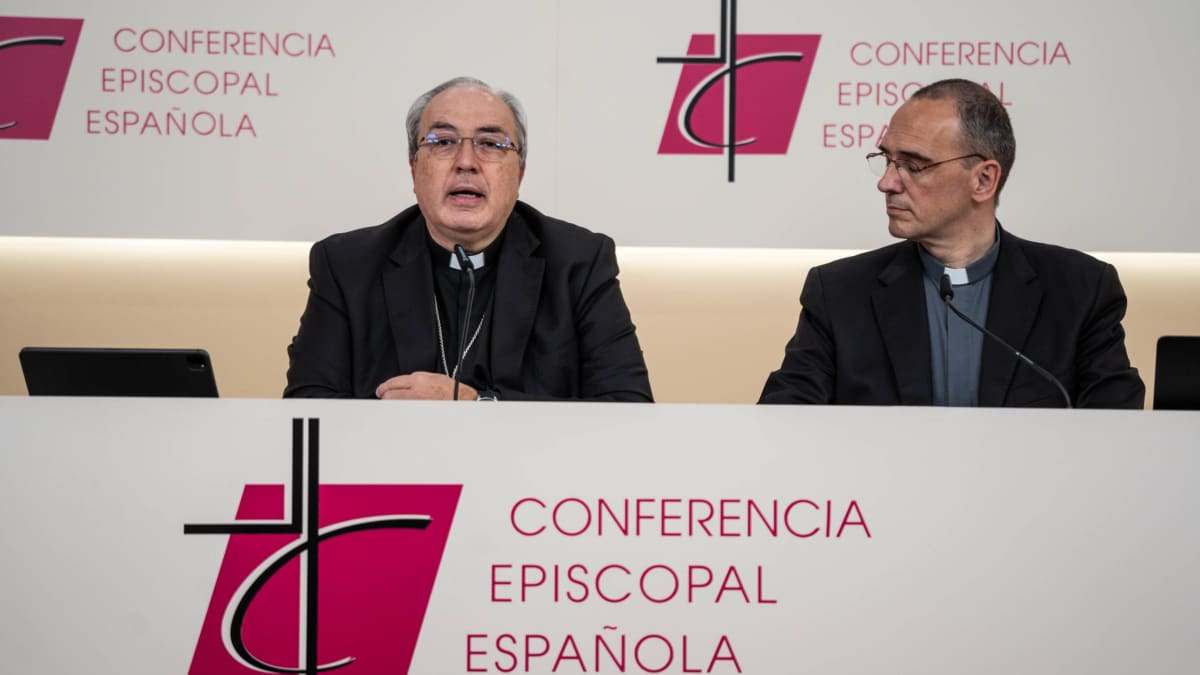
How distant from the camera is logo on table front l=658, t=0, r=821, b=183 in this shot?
11.2 feet

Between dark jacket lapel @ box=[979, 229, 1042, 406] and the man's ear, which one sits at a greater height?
the man's ear

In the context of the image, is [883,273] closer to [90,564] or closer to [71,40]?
[90,564]

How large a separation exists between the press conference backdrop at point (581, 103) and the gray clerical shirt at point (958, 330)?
922mm

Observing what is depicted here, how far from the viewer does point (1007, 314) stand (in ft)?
7.91

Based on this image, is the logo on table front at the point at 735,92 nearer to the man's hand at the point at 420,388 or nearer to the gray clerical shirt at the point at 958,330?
the gray clerical shirt at the point at 958,330

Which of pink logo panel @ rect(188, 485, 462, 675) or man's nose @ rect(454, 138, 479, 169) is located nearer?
pink logo panel @ rect(188, 485, 462, 675)

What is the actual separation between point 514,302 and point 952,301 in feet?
2.93

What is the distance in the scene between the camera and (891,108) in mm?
3402

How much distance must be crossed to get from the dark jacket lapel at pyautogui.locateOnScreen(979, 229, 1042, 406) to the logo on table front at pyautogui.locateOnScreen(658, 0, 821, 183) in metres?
1.04

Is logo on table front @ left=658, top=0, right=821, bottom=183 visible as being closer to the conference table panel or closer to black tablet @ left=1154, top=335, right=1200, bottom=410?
black tablet @ left=1154, top=335, right=1200, bottom=410

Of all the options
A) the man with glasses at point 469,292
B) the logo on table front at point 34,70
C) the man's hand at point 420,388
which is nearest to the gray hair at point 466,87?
the man with glasses at point 469,292

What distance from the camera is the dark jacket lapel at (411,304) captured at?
2.45 m

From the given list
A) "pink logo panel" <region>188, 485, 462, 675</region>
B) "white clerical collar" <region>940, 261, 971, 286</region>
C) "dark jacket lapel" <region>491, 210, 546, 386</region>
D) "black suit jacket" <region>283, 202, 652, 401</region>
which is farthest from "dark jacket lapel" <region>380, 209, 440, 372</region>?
"white clerical collar" <region>940, 261, 971, 286</region>

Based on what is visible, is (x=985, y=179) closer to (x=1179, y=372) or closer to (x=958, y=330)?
(x=958, y=330)
